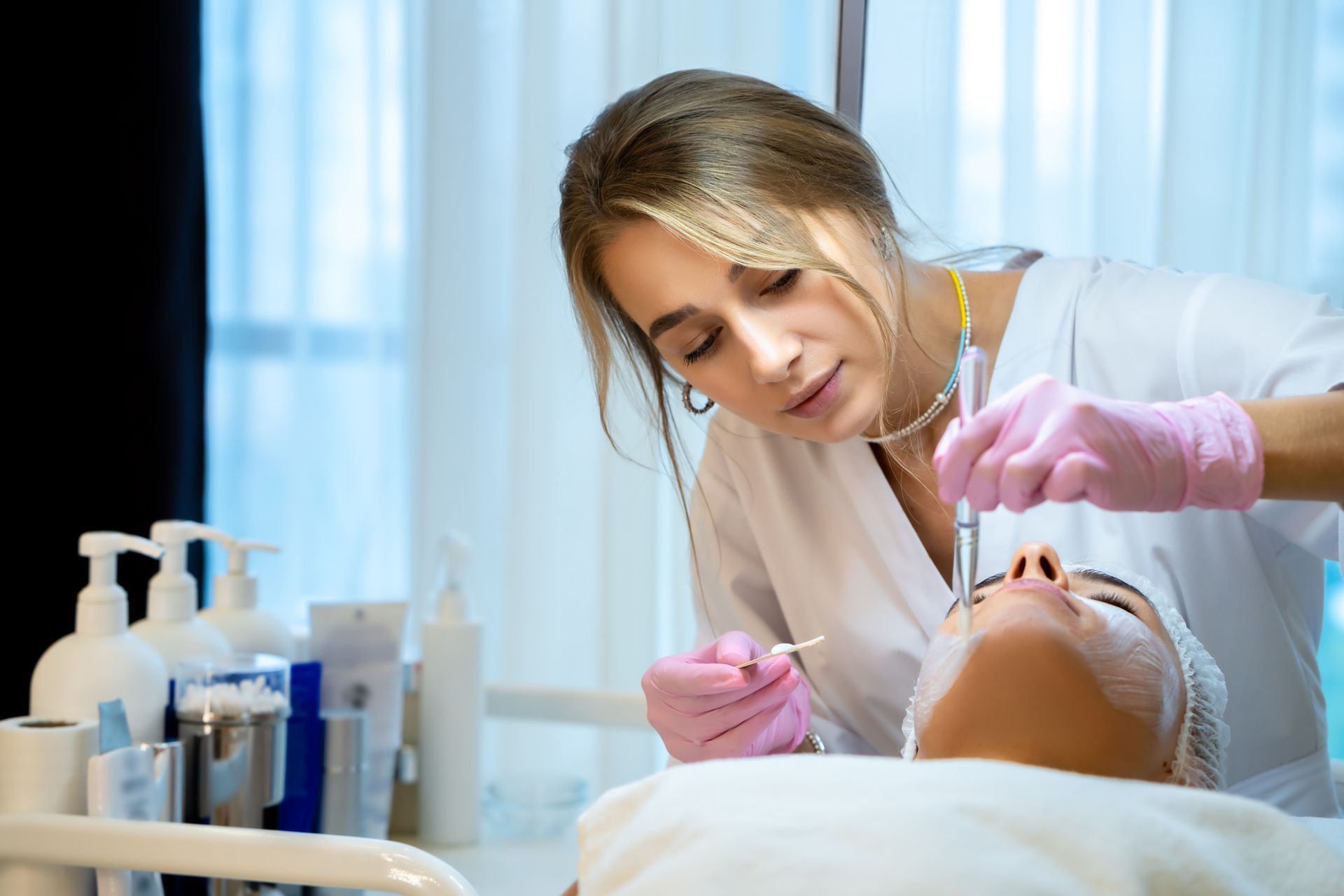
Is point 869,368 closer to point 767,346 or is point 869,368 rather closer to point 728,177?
point 767,346

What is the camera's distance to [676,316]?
3.66ft

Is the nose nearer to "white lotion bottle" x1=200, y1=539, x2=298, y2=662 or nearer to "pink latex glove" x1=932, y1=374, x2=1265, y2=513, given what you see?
"pink latex glove" x1=932, y1=374, x2=1265, y2=513

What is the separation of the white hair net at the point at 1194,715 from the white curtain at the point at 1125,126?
0.97 meters

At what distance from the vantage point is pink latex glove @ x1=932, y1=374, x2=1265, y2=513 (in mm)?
754

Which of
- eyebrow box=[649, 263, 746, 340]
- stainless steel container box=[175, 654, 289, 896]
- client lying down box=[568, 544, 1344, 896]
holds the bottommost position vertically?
stainless steel container box=[175, 654, 289, 896]

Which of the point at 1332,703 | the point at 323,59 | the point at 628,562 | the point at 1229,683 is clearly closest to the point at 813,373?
the point at 1229,683

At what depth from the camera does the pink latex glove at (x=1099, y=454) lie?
0.75 m

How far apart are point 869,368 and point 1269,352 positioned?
351 millimetres

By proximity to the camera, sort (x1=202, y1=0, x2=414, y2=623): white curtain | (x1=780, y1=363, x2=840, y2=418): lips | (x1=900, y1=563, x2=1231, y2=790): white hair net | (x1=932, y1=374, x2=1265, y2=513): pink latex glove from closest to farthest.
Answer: (x1=932, y1=374, x2=1265, y2=513): pink latex glove, (x1=900, y1=563, x2=1231, y2=790): white hair net, (x1=780, y1=363, x2=840, y2=418): lips, (x1=202, y1=0, x2=414, y2=623): white curtain

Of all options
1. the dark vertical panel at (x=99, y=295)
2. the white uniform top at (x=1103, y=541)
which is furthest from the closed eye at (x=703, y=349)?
the dark vertical panel at (x=99, y=295)

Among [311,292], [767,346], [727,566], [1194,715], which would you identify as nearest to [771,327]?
[767,346]

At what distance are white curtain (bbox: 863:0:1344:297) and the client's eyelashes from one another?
96cm

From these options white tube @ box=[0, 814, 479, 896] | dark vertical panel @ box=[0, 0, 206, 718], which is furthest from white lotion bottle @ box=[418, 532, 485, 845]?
dark vertical panel @ box=[0, 0, 206, 718]

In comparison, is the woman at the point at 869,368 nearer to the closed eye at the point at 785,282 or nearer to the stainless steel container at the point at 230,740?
the closed eye at the point at 785,282
